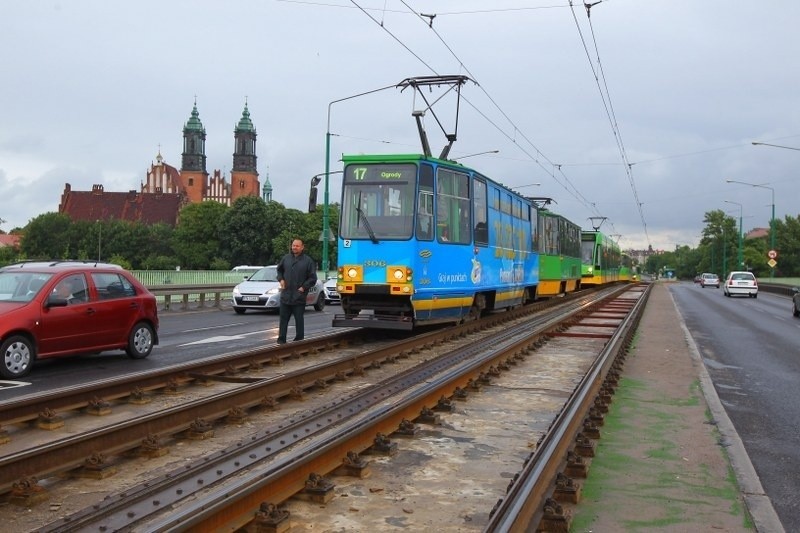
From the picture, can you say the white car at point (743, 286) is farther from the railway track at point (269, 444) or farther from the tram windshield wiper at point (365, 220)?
the railway track at point (269, 444)

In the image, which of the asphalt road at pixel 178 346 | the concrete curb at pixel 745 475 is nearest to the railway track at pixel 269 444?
the concrete curb at pixel 745 475

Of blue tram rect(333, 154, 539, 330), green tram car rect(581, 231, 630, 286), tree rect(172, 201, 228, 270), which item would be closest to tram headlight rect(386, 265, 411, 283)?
blue tram rect(333, 154, 539, 330)

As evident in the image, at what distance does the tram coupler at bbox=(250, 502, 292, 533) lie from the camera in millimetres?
4008

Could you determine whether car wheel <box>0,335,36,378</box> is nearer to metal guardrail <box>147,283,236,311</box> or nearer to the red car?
the red car

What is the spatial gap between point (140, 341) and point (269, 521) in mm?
8374

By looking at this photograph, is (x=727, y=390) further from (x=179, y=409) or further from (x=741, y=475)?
(x=179, y=409)

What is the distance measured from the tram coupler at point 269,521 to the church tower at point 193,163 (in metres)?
152

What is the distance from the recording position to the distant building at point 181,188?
129m

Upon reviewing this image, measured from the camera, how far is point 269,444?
19.0ft

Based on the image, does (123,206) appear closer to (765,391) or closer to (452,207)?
(452,207)

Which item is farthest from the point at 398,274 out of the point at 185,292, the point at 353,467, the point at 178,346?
the point at 185,292

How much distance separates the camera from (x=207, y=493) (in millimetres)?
4598

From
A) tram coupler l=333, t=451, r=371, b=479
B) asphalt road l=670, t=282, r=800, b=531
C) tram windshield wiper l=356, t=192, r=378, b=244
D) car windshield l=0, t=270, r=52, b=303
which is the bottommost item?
asphalt road l=670, t=282, r=800, b=531

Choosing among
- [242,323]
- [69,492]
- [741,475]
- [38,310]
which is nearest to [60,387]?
[38,310]
